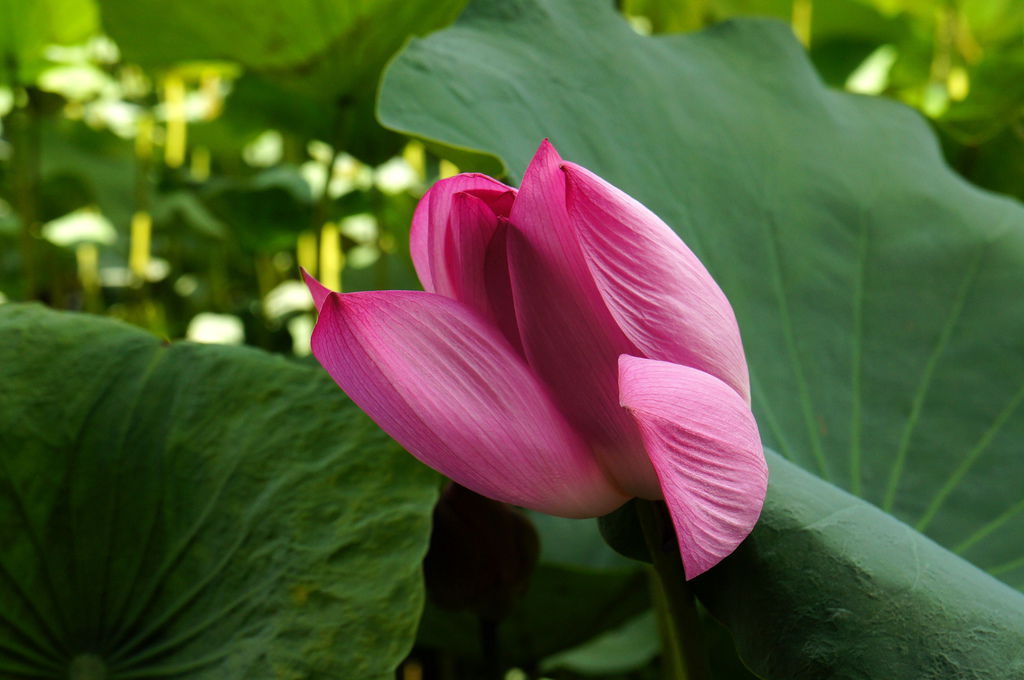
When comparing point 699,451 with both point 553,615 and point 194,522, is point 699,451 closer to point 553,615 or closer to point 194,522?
point 194,522

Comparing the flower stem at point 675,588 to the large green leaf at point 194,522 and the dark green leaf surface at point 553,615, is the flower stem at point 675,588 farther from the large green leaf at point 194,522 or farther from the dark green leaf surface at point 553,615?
the dark green leaf surface at point 553,615

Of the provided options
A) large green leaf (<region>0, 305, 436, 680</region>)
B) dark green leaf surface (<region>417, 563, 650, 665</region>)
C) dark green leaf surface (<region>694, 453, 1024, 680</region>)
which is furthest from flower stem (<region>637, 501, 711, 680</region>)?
dark green leaf surface (<region>417, 563, 650, 665</region>)

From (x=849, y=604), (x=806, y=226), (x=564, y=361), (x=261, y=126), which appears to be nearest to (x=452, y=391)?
(x=564, y=361)

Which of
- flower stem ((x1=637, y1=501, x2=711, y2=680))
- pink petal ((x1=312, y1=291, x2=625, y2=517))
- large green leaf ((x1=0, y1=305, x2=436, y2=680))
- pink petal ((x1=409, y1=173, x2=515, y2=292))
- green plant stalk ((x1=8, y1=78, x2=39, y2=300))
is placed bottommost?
green plant stalk ((x1=8, y1=78, x2=39, y2=300))

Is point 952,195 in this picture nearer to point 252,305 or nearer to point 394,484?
point 394,484

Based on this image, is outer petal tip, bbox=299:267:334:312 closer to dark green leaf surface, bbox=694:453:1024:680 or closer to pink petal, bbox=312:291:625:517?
pink petal, bbox=312:291:625:517

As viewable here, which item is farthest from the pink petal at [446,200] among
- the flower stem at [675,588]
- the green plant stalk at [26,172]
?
the green plant stalk at [26,172]
